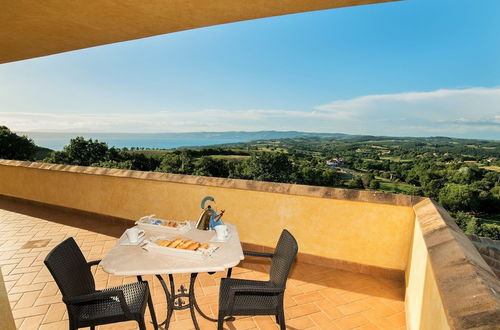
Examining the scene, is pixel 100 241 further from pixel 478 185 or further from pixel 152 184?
pixel 478 185

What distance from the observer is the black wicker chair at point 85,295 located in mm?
1567

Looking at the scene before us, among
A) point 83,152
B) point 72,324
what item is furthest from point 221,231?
point 83,152

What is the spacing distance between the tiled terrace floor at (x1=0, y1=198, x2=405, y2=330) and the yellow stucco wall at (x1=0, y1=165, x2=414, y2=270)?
13.2 inches

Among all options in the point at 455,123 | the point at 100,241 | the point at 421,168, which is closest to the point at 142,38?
the point at 100,241

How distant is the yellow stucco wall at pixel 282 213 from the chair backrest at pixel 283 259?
148 cm

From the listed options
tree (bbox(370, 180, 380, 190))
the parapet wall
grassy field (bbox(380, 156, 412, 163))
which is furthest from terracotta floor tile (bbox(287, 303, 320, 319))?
tree (bbox(370, 180, 380, 190))

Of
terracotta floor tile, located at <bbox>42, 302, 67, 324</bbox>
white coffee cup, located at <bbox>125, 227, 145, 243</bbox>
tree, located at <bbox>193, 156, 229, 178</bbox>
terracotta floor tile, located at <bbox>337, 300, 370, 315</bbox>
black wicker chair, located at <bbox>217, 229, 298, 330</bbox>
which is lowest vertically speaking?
tree, located at <bbox>193, 156, 229, 178</bbox>

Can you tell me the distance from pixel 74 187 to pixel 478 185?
18.8m

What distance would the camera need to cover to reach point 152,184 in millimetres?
4359

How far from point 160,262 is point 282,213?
2.10 meters

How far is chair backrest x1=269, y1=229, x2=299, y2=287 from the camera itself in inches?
69.6

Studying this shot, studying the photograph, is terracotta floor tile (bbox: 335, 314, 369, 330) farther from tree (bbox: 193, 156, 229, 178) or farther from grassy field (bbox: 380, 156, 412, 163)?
tree (bbox: 193, 156, 229, 178)

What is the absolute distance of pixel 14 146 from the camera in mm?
18172

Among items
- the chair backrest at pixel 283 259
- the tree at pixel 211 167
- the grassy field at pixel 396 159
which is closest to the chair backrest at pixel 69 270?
the chair backrest at pixel 283 259
